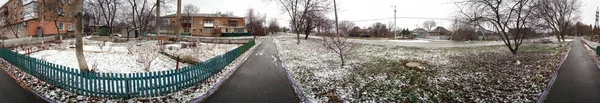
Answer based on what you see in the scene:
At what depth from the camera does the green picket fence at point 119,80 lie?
6516mm

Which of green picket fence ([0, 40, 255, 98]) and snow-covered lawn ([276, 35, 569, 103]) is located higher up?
green picket fence ([0, 40, 255, 98])

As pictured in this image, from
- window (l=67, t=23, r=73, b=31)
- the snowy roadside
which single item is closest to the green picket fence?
the snowy roadside

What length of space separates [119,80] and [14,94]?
11.0ft

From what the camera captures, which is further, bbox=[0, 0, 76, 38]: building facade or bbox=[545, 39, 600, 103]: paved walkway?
bbox=[0, 0, 76, 38]: building facade

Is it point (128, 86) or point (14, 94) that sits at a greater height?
point (128, 86)

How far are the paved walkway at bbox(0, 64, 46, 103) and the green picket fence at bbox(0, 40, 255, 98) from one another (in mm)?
627

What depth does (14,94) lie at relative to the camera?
688cm

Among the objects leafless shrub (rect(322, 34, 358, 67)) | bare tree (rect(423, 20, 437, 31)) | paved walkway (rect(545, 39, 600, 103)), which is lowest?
paved walkway (rect(545, 39, 600, 103))

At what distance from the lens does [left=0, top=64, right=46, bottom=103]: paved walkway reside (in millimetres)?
6352

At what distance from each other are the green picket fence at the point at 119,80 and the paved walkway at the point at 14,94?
627mm

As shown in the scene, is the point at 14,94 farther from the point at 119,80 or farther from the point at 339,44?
the point at 339,44

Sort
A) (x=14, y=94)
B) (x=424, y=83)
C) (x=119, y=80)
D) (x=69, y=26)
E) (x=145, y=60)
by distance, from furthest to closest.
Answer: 1. (x=69, y=26)
2. (x=145, y=60)
3. (x=424, y=83)
4. (x=14, y=94)
5. (x=119, y=80)

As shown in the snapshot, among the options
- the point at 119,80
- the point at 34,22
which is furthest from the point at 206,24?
the point at 119,80

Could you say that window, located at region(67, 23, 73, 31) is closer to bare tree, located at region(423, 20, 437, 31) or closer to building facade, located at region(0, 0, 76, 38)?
building facade, located at region(0, 0, 76, 38)
